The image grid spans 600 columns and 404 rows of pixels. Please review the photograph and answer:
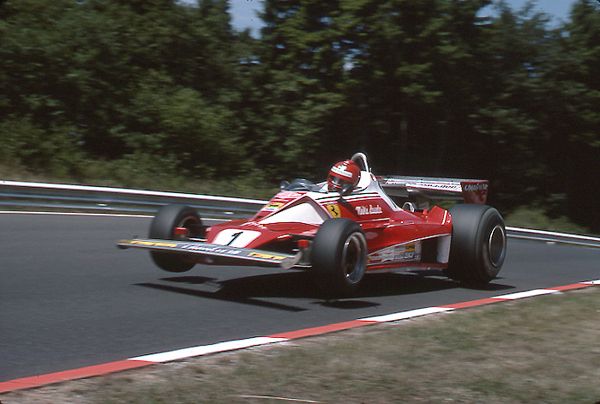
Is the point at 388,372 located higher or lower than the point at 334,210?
lower

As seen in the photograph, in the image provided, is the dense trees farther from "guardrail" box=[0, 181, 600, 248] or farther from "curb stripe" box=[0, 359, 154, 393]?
"curb stripe" box=[0, 359, 154, 393]

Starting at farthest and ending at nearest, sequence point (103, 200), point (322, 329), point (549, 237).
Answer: point (549, 237), point (103, 200), point (322, 329)

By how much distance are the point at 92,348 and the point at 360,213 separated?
367 cm

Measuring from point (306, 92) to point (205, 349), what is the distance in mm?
22212

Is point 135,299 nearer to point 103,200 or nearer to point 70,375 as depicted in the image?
point 70,375

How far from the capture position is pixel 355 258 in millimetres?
7789

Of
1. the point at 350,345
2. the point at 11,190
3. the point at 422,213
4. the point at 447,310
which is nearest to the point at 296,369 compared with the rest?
the point at 350,345

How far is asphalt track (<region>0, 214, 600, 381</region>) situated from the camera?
5.57 m

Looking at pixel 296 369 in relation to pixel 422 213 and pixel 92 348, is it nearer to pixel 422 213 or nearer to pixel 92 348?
pixel 92 348

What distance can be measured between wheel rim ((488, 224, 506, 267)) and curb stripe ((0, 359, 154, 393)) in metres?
5.39

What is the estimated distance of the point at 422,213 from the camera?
380 inches

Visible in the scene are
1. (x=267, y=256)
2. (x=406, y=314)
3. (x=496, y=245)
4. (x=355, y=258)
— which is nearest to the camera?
(x=267, y=256)

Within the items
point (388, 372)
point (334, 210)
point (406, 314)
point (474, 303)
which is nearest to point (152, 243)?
point (334, 210)

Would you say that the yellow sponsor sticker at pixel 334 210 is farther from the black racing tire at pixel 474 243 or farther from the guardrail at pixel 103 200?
the guardrail at pixel 103 200
